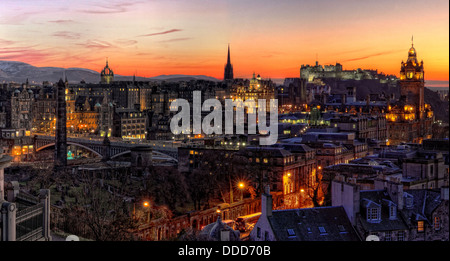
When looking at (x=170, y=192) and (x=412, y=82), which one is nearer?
(x=170, y=192)

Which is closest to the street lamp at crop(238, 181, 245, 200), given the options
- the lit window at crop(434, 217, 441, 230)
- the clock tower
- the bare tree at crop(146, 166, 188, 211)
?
the bare tree at crop(146, 166, 188, 211)

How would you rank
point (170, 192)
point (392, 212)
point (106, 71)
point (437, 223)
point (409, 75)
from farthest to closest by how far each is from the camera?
point (106, 71), point (409, 75), point (170, 192), point (392, 212), point (437, 223)

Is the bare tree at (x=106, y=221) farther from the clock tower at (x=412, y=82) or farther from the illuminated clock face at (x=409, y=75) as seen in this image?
the illuminated clock face at (x=409, y=75)

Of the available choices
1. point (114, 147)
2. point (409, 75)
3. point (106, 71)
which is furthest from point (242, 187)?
point (106, 71)

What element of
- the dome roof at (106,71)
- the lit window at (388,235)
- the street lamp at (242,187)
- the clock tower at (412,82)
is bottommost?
the street lamp at (242,187)

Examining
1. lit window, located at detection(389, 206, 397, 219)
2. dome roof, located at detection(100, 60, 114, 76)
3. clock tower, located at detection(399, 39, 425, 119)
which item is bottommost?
lit window, located at detection(389, 206, 397, 219)

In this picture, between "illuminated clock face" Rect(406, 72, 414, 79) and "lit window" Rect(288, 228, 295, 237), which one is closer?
"lit window" Rect(288, 228, 295, 237)

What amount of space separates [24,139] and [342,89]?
54.3 metres

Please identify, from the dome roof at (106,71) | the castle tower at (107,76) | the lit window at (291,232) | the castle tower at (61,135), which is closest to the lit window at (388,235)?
the lit window at (291,232)

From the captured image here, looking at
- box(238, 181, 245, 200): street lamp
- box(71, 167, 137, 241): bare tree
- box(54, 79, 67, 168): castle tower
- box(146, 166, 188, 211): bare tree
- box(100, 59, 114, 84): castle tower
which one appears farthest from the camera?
box(100, 59, 114, 84): castle tower

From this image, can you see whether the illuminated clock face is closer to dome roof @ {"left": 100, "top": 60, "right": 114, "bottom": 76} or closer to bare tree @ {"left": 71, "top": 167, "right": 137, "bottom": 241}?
dome roof @ {"left": 100, "top": 60, "right": 114, "bottom": 76}

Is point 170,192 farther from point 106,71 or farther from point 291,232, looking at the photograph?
point 106,71

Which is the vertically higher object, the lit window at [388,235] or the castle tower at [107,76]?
the castle tower at [107,76]
